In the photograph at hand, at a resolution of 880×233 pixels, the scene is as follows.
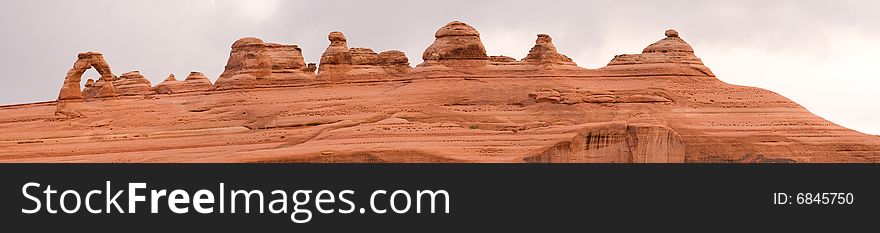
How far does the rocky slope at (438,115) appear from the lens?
56.1 m

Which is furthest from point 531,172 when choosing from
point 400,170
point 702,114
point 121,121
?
point 121,121

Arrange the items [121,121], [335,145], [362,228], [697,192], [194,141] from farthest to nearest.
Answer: [121,121] < [194,141] < [335,145] < [697,192] < [362,228]

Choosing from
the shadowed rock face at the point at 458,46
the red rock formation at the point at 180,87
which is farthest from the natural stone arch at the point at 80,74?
the shadowed rock face at the point at 458,46

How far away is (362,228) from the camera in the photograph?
138 feet

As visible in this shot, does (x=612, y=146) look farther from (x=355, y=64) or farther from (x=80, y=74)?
(x=80, y=74)

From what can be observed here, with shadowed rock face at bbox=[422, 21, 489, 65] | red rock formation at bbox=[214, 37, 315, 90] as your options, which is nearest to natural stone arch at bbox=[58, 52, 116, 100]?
red rock formation at bbox=[214, 37, 315, 90]

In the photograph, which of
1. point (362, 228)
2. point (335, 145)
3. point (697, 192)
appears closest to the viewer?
point (362, 228)

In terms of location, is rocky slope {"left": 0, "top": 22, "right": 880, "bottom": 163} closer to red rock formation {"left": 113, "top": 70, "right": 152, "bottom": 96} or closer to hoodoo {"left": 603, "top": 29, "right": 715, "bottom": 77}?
hoodoo {"left": 603, "top": 29, "right": 715, "bottom": 77}

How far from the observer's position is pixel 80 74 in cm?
6731

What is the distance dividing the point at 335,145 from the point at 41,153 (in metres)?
11.3

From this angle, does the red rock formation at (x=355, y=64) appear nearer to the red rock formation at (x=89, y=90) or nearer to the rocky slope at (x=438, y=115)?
the rocky slope at (x=438, y=115)

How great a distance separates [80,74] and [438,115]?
16471 millimetres

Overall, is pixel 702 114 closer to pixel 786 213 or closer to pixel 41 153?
pixel 786 213

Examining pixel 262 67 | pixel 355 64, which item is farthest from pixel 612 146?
pixel 262 67
